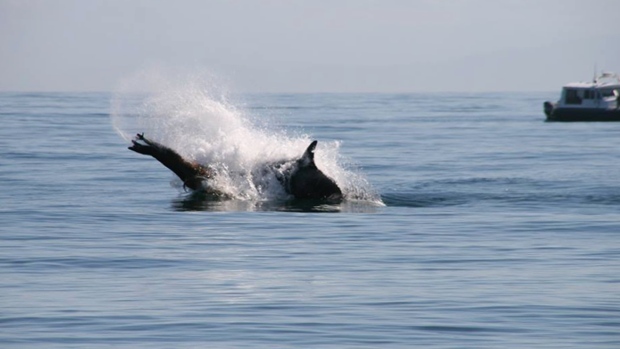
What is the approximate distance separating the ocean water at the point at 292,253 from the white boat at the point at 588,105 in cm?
4846

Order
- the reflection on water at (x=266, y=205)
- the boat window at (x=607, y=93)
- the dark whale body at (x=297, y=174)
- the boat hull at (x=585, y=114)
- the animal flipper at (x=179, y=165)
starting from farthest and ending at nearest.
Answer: the boat window at (x=607, y=93), the boat hull at (x=585, y=114), the dark whale body at (x=297, y=174), the animal flipper at (x=179, y=165), the reflection on water at (x=266, y=205)

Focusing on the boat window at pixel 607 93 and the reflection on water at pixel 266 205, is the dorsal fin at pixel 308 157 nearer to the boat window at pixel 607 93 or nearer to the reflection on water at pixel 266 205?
the reflection on water at pixel 266 205

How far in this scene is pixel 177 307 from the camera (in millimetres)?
14992

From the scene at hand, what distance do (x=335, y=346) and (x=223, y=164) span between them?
16058 millimetres

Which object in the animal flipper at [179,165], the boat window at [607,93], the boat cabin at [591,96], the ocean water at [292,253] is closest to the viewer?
the ocean water at [292,253]

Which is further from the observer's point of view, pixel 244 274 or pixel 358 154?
pixel 358 154

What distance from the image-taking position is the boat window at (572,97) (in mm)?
89062

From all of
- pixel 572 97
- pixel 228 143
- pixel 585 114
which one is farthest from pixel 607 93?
pixel 228 143

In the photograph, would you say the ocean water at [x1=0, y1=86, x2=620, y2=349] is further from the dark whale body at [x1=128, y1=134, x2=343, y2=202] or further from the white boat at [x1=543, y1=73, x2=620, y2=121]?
the white boat at [x1=543, y1=73, x2=620, y2=121]

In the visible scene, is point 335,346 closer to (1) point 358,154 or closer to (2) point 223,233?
(2) point 223,233

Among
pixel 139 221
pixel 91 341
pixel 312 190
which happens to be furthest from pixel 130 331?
pixel 312 190

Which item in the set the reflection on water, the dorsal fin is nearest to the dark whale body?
the dorsal fin

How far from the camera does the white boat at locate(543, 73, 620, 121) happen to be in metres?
87.9

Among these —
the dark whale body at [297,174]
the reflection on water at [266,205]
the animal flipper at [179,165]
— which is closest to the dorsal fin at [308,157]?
the dark whale body at [297,174]
